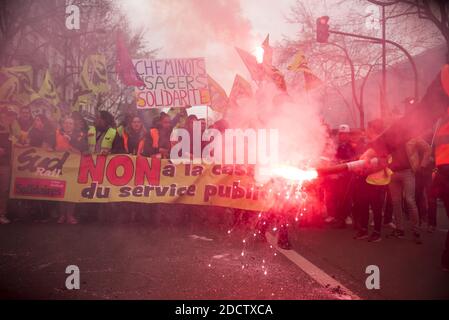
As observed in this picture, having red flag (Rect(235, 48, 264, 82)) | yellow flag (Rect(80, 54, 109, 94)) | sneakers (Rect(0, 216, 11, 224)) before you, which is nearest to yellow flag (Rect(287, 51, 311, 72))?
red flag (Rect(235, 48, 264, 82))

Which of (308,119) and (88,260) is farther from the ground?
(308,119)

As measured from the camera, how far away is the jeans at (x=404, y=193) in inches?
272

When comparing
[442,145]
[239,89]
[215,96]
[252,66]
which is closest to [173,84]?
[215,96]

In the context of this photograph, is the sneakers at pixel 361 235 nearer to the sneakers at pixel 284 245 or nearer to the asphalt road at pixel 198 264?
the asphalt road at pixel 198 264

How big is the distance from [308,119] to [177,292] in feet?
12.0

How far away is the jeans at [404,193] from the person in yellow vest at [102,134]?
5556 millimetres

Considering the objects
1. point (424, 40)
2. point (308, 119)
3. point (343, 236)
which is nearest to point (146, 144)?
point (308, 119)

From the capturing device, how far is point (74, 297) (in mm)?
3623

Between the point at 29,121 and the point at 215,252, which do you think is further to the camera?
the point at 29,121

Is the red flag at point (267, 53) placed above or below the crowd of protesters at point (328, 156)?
above

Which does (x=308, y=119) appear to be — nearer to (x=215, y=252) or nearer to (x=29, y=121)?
(x=215, y=252)

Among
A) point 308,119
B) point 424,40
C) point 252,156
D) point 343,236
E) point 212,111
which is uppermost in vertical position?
point 424,40

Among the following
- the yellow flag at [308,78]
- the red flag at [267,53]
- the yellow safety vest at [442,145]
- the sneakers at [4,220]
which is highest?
the red flag at [267,53]

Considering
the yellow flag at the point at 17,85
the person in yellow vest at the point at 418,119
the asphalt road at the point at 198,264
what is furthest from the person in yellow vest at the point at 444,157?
the yellow flag at the point at 17,85
